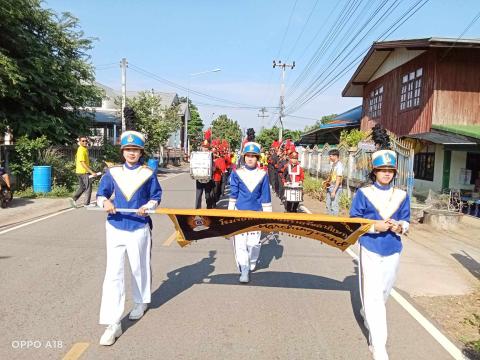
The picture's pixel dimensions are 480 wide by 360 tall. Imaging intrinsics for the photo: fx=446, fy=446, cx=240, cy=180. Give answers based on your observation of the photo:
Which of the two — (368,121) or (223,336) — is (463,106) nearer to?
(368,121)

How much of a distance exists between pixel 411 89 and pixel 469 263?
43.8 feet

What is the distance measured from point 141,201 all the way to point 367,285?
2319 mm

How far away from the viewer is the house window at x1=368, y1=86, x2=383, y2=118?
79.8ft

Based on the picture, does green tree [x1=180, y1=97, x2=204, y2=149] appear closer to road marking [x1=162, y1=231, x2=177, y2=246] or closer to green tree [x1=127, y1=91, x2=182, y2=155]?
green tree [x1=127, y1=91, x2=182, y2=155]

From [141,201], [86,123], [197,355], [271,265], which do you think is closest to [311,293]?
[271,265]

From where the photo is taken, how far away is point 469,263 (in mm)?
8070

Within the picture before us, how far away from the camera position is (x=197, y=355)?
12.8ft

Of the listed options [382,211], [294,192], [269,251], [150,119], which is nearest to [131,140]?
[382,211]

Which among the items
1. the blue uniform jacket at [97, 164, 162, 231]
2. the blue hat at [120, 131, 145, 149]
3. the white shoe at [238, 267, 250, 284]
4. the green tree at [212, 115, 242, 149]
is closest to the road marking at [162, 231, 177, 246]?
A: the white shoe at [238, 267, 250, 284]

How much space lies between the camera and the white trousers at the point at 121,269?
4.15 meters

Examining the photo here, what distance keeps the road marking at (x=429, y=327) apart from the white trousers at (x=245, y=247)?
76.2 inches

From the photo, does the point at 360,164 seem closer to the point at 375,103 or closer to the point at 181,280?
the point at 375,103

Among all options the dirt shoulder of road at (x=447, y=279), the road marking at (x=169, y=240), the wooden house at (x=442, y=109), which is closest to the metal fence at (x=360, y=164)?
the wooden house at (x=442, y=109)

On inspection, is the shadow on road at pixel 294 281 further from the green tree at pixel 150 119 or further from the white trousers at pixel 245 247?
the green tree at pixel 150 119
